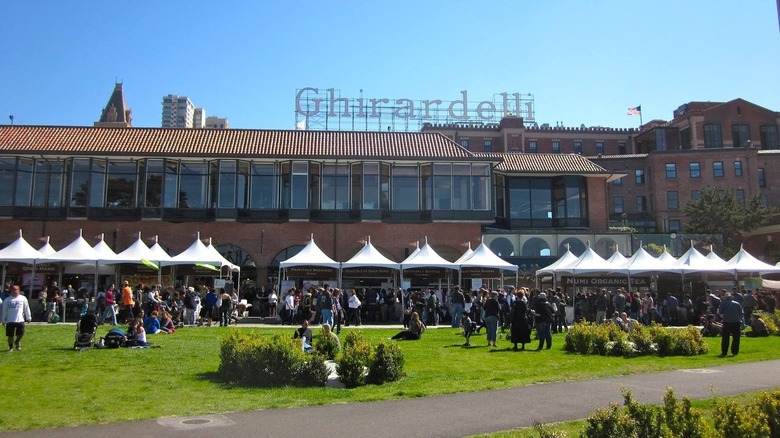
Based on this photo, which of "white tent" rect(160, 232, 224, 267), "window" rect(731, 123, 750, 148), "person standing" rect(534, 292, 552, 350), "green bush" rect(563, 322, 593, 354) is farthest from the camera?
"window" rect(731, 123, 750, 148)

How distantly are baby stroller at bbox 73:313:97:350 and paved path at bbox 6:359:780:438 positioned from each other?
8653 mm

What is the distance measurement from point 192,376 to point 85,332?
5.18 m

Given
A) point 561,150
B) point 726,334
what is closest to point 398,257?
point 726,334

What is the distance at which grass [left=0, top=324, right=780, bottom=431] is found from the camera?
10.3 meters

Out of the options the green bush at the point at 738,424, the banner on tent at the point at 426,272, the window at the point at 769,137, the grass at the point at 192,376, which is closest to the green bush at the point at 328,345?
the grass at the point at 192,376

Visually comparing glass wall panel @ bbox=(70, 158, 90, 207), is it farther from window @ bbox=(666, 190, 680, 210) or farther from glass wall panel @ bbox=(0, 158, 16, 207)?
window @ bbox=(666, 190, 680, 210)

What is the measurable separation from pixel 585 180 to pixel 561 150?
3170 centimetres

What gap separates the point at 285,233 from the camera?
39438 mm

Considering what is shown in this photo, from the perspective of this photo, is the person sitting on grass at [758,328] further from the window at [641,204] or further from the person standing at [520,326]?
the window at [641,204]

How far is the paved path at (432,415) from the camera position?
878 centimetres

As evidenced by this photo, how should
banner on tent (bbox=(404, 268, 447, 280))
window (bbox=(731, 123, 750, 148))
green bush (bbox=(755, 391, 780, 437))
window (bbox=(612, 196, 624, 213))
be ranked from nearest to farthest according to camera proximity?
1. green bush (bbox=(755, 391, 780, 437))
2. banner on tent (bbox=(404, 268, 447, 280))
3. window (bbox=(612, 196, 624, 213))
4. window (bbox=(731, 123, 750, 148))

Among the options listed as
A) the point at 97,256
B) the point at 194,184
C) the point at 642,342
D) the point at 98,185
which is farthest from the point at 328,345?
the point at 98,185

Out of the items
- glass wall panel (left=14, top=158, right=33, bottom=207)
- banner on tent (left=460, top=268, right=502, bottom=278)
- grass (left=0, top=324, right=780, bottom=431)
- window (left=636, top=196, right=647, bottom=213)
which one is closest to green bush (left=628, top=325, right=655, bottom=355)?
grass (left=0, top=324, right=780, bottom=431)

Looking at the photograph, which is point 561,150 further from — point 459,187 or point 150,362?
point 150,362
